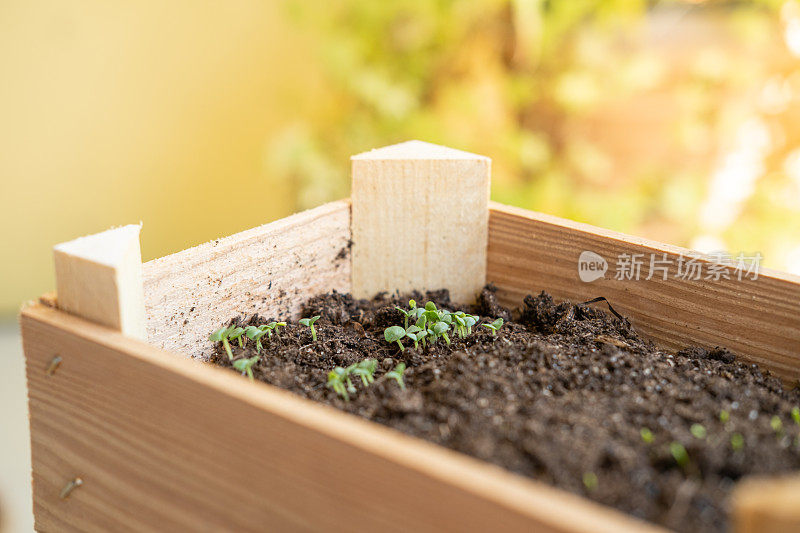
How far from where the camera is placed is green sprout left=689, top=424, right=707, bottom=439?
742 millimetres

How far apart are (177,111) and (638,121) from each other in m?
1.81

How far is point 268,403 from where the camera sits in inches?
27.5

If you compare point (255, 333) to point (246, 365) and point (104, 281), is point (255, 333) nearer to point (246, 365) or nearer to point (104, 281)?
point (246, 365)

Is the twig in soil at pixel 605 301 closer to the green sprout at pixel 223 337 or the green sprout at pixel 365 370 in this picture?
the green sprout at pixel 365 370

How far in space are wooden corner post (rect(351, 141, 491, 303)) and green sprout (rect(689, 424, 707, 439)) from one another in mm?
594

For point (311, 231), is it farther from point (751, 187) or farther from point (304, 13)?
point (751, 187)

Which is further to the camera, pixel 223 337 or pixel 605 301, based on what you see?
pixel 605 301

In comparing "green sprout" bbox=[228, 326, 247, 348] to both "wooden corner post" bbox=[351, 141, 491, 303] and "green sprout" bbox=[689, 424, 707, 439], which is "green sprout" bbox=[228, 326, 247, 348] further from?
"green sprout" bbox=[689, 424, 707, 439]

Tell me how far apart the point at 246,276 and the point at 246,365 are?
9.2 inches

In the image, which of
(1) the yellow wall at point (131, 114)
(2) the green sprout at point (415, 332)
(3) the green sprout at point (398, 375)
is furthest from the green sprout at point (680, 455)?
(1) the yellow wall at point (131, 114)

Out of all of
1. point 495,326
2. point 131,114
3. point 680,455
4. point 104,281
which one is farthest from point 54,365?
point 131,114

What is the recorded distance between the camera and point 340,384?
94 cm

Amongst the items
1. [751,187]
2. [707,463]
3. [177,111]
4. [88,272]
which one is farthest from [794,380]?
[177,111]

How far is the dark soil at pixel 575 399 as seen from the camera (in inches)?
26.9
